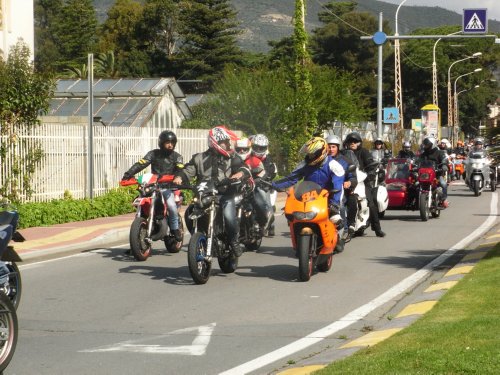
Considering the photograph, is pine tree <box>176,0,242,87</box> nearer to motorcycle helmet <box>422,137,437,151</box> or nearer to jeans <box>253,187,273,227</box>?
motorcycle helmet <box>422,137,437,151</box>

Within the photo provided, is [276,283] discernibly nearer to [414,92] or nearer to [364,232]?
[364,232]

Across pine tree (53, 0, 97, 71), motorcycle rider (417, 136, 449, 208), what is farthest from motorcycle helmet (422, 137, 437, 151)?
pine tree (53, 0, 97, 71)

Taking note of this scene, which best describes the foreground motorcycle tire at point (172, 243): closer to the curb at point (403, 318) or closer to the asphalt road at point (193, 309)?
the asphalt road at point (193, 309)

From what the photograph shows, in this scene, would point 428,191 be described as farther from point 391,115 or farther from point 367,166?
point 391,115

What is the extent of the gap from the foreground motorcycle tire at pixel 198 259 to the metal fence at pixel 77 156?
31.3 feet

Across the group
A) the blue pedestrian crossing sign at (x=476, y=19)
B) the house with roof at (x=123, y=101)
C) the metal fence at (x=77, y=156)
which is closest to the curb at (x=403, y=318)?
the metal fence at (x=77, y=156)

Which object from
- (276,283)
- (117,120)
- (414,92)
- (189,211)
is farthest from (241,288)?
(414,92)

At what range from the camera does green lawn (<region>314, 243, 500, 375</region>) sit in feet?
22.8

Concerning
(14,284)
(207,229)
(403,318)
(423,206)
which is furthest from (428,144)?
(14,284)

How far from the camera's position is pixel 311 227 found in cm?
1274

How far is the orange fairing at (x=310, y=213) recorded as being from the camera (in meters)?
12.6

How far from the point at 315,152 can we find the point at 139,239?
293cm

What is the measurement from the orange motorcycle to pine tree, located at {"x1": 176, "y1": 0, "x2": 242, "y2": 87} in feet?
245

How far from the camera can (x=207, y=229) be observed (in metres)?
12.6
